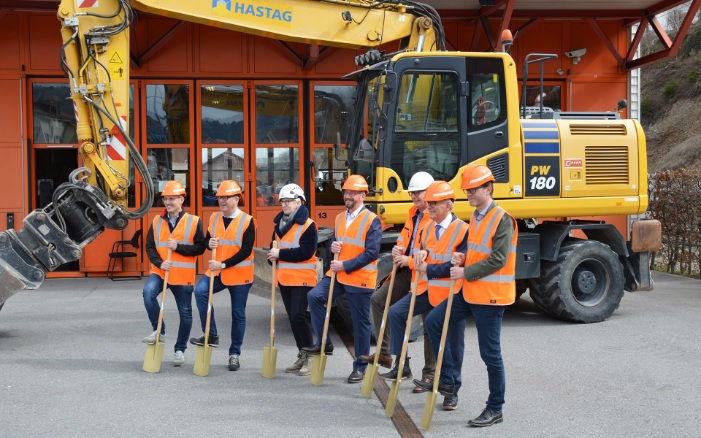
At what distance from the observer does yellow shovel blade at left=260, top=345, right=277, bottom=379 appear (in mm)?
7707

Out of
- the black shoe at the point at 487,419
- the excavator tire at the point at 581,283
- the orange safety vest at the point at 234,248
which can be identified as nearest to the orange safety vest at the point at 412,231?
the orange safety vest at the point at 234,248

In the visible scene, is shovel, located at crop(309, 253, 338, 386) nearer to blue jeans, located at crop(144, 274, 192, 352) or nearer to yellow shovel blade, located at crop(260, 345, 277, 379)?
yellow shovel blade, located at crop(260, 345, 277, 379)

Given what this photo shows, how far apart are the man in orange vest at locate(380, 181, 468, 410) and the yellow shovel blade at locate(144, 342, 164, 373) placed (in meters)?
2.27

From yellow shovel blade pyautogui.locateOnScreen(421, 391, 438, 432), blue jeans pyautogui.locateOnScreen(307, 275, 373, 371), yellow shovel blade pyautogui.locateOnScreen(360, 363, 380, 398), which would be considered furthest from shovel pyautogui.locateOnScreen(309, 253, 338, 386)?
yellow shovel blade pyautogui.locateOnScreen(421, 391, 438, 432)

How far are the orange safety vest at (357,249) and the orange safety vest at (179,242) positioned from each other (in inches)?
60.8

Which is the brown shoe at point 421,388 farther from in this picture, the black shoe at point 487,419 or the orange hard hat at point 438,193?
the orange hard hat at point 438,193

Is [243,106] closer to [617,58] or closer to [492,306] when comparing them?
[617,58]

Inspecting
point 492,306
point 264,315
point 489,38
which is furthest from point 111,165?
point 489,38

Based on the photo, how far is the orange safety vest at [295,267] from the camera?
7.85 metres

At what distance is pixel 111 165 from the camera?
365 inches

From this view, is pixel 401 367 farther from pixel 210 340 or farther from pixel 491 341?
pixel 210 340

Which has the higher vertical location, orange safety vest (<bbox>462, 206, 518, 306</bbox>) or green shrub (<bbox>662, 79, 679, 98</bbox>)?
green shrub (<bbox>662, 79, 679, 98</bbox>)

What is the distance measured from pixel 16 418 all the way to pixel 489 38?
11.1 metres

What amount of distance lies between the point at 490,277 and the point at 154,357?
11.2 ft
